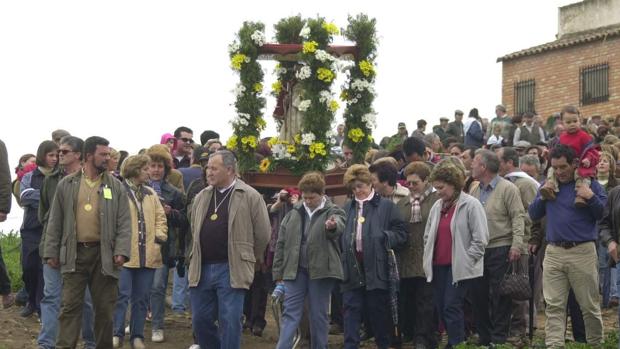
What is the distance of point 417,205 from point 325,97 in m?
2.48

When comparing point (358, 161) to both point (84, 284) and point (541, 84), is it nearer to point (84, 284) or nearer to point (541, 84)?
point (84, 284)

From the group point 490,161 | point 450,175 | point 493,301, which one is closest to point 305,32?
point 490,161

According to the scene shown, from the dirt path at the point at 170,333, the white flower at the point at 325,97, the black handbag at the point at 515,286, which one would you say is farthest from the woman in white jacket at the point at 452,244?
the white flower at the point at 325,97

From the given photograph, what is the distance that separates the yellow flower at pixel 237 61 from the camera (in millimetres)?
16422

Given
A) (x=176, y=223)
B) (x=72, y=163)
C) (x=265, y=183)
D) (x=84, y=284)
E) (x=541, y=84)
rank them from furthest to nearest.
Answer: (x=541, y=84), (x=265, y=183), (x=176, y=223), (x=72, y=163), (x=84, y=284)

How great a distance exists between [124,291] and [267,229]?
2.51 meters

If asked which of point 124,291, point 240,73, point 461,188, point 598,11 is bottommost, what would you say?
point 124,291

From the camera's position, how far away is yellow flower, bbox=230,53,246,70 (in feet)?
53.9

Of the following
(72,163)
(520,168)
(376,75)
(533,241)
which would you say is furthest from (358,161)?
(72,163)

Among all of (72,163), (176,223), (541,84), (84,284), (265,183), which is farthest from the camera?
(541,84)

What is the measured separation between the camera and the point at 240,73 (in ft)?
54.5

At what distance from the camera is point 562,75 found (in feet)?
128

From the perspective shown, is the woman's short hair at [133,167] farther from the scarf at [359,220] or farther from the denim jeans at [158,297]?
the scarf at [359,220]

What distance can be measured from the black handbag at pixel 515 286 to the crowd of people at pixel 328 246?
2 cm
